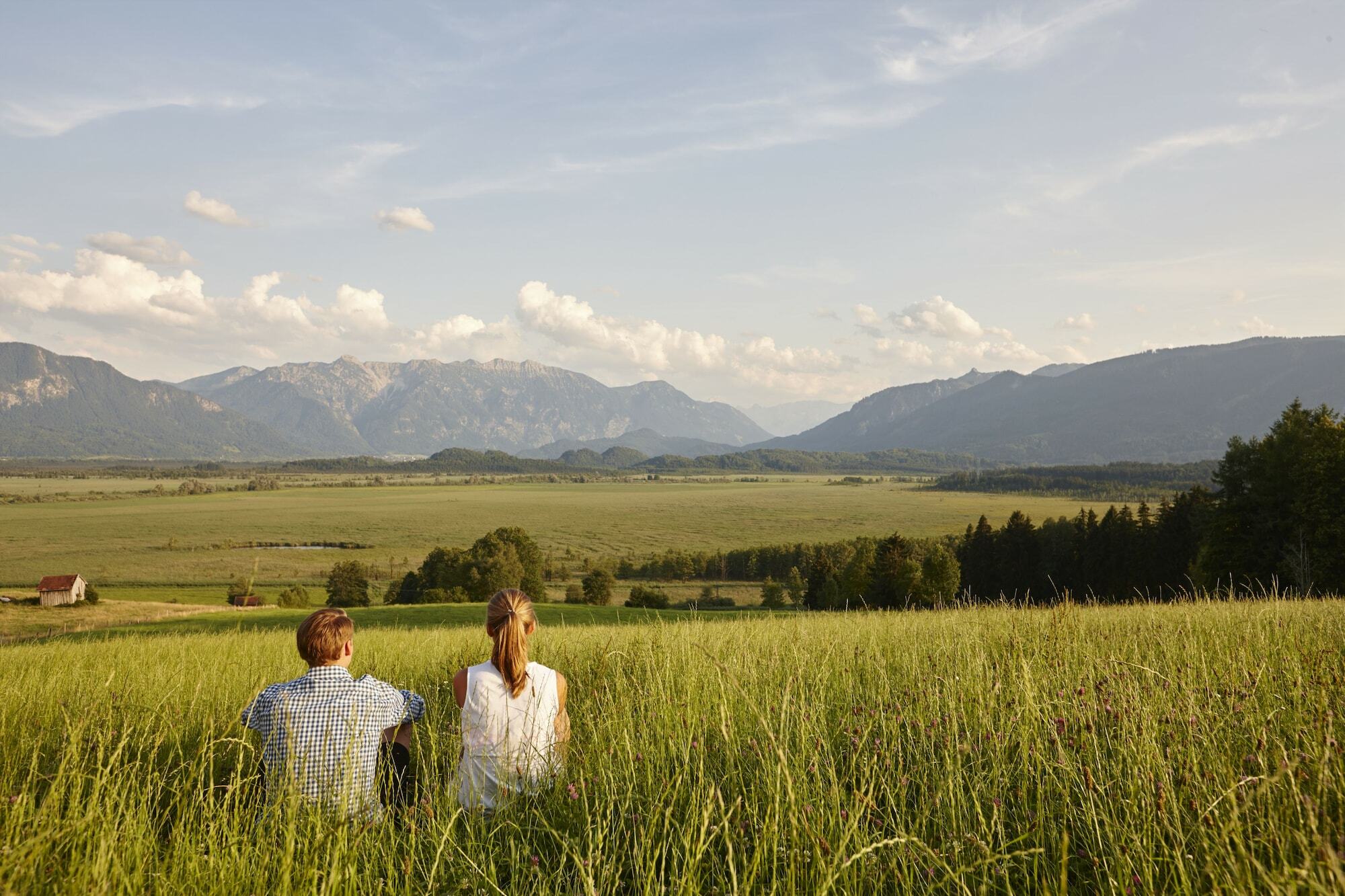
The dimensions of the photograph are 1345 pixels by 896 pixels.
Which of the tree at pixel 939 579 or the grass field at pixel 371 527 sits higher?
the tree at pixel 939 579

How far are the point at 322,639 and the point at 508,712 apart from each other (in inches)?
52.5

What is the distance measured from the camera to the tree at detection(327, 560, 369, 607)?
67188mm

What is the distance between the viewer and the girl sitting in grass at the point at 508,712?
438cm

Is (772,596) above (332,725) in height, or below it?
below

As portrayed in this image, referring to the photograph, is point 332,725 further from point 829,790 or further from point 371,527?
point 371,527

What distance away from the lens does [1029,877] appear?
10.3ft

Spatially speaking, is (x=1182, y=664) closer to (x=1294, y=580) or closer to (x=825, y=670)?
(x=825, y=670)

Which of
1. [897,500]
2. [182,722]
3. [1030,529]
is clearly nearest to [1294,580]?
[1030,529]

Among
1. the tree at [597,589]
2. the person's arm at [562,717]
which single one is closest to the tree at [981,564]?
the tree at [597,589]

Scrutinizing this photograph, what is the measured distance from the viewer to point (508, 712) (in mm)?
4672

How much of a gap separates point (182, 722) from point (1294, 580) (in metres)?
36.0

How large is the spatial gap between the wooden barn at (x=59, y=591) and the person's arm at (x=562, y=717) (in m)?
63.2

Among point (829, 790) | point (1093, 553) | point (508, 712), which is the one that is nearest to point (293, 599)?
point (1093, 553)

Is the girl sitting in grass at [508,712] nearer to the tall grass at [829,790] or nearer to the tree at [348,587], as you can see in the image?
the tall grass at [829,790]
